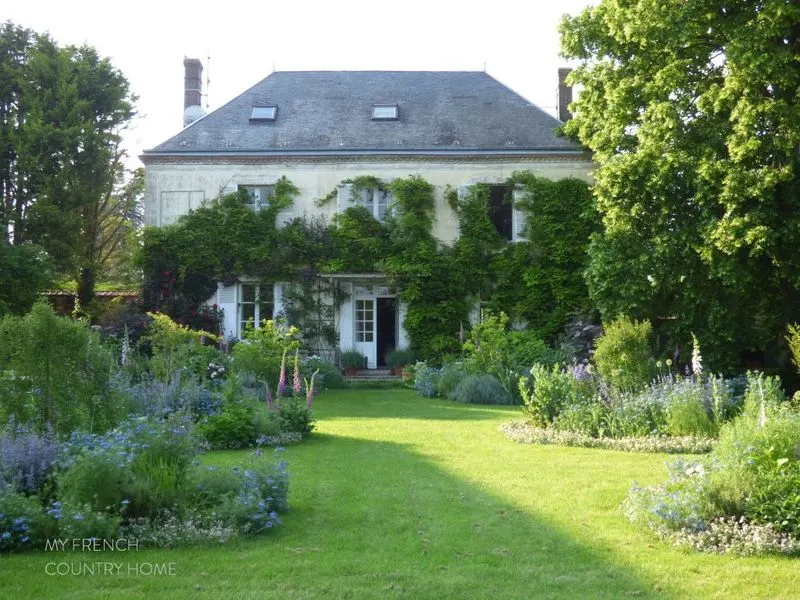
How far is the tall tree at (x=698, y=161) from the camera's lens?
1283cm

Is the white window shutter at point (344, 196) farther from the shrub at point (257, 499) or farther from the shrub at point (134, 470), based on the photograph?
the shrub at point (134, 470)

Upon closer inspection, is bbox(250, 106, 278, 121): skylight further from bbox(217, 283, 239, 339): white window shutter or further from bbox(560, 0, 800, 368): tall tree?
bbox(560, 0, 800, 368): tall tree

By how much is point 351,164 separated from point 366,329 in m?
4.28

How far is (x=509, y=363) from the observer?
15883mm

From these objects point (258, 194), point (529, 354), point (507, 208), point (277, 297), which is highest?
point (258, 194)

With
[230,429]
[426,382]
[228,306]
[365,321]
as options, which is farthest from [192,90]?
[230,429]

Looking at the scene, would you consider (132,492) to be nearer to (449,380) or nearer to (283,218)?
(449,380)

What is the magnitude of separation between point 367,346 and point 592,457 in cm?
1300

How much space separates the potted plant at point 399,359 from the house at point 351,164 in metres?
0.56

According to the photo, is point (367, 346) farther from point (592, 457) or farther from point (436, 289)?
point (592, 457)

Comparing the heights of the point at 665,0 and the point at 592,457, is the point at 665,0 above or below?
above

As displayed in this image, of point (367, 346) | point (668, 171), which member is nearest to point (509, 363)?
point (668, 171)

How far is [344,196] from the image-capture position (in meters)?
20.8

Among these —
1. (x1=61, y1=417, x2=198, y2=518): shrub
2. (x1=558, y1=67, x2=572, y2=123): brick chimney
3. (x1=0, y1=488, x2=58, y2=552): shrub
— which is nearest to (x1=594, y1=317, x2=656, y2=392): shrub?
(x1=61, y1=417, x2=198, y2=518): shrub
